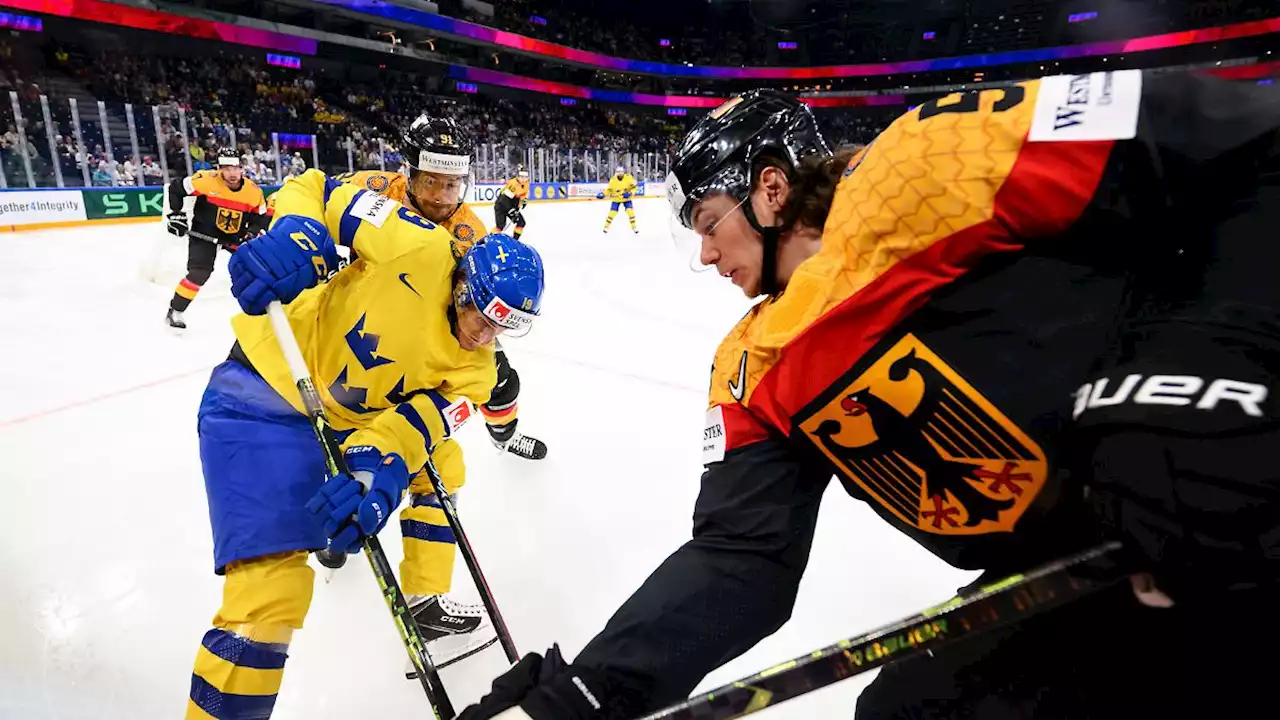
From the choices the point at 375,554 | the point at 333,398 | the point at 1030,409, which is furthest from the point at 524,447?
the point at 1030,409

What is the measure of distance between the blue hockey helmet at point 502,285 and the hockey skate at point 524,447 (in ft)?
5.15

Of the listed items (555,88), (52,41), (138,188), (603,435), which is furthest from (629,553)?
(555,88)

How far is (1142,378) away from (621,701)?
65 centimetres

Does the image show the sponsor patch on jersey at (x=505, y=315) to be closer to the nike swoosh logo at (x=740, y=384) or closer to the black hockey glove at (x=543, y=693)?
the nike swoosh logo at (x=740, y=384)

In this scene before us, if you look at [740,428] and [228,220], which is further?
[228,220]

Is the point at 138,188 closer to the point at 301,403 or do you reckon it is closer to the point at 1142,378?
the point at 301,403

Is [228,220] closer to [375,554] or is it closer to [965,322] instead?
[375,554]

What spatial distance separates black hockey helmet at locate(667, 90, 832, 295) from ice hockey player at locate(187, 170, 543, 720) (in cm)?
70

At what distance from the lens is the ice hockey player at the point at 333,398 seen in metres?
1.47

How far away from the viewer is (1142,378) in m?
0.58

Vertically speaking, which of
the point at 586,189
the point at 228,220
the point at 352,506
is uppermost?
the point at 352,506

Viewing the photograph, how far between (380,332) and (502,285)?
0.34 metres

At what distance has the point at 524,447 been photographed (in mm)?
3357

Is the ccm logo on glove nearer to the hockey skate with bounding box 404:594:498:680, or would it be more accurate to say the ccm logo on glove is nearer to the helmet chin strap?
the helmet chin strap
